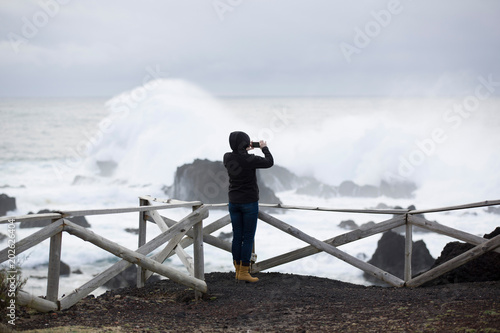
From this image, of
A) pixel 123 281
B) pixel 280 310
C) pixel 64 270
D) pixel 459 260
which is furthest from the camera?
pixel 64 270

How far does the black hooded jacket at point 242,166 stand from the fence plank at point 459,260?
2.50 meters

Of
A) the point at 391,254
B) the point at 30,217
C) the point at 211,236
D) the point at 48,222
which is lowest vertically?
the point at 391,254

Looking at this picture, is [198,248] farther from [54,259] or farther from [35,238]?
[35,238]

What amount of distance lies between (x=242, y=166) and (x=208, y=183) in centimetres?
2198

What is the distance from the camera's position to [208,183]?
2856 centimetres

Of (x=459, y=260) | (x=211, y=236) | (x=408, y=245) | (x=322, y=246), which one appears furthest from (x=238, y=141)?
(x=459, y=260)

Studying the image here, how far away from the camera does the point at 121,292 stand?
7305 mm

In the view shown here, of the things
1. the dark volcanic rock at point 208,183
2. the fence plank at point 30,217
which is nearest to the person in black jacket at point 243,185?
the fence plank at point 30,217

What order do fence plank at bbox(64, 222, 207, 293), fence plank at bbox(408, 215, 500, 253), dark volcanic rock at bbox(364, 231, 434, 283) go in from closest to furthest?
fence plank at bbox(64, 222, 207, 293) < fence plank at bbox(408, 215, 500, 253) < dark volcanic rock at bbox(364, 231, 434, 283)

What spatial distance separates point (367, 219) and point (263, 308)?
83.4 feet

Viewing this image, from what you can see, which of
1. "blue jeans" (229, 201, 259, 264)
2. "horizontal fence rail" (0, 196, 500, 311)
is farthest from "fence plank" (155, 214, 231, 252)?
"blue jeans" (229, 201, 259, 264)

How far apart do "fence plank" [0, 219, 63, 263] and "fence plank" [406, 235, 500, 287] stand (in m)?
4.60

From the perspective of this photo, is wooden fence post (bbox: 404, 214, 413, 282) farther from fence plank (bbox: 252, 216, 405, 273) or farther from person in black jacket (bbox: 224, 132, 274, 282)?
person in black jacket (bbox: 224, 132, 274, 282)

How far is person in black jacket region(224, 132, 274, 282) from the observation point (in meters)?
6.69
